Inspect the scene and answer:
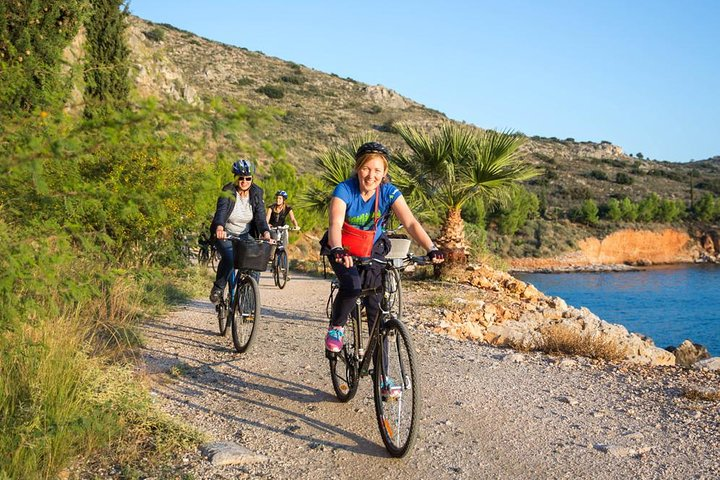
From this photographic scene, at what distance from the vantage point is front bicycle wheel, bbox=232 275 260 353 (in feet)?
21.7

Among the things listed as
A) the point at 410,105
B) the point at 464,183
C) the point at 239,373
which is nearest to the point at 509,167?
the point at 464,183

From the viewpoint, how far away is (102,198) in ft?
10.8

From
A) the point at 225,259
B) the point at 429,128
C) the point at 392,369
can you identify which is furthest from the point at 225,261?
the point at 429,128

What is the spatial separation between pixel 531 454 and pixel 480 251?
12.7m

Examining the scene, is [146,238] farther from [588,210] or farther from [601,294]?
[588,210]

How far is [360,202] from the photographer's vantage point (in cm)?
471

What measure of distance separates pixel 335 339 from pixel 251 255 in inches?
81.4

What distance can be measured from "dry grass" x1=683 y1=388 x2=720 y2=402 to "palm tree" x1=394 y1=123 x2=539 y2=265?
7.20 meters

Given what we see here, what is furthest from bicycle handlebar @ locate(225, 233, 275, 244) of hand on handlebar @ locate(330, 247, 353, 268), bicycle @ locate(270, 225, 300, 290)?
bicycle @ locate(270, 225, 300, 290)

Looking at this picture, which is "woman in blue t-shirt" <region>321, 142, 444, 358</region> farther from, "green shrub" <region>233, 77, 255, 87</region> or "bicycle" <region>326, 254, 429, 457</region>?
"green shrub" <region>233, 77, 255, 87</region>

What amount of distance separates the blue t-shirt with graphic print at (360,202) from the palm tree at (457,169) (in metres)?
8.30

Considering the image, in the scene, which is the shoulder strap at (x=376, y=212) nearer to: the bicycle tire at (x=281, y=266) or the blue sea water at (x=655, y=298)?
the bicycle tire at (x=281, y=266)

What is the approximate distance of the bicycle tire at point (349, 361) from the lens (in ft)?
15.8

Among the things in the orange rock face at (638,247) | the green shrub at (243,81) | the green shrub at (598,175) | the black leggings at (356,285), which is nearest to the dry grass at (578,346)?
the black leggings at (356,285)
